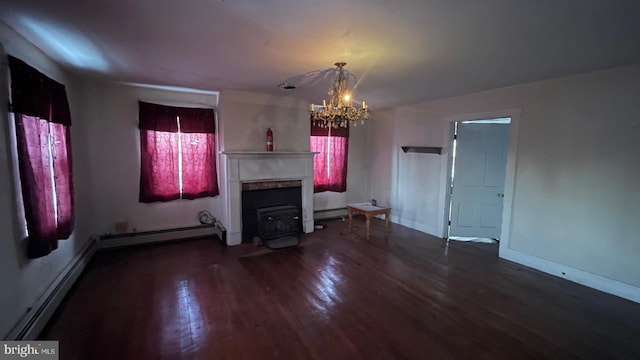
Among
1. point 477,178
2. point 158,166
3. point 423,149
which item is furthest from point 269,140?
point 477,178

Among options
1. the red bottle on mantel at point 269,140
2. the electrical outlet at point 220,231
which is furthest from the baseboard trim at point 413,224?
the electrical outlet at point 220,231

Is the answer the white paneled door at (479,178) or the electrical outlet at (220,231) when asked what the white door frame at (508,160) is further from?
the electrical outlet at (220,231)

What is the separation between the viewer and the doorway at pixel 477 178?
4664mm

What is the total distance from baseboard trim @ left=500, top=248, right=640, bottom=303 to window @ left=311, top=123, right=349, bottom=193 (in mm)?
3227

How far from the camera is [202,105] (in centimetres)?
465

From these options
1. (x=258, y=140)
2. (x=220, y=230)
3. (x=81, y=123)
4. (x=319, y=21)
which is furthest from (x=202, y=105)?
(x=319, y=21)

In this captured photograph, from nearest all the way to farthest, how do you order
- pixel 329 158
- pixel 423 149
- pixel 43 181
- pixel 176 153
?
pixel 43 181, pixel 176 153, pixel 423 149, pixel 329 158

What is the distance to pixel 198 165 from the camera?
15.2ft

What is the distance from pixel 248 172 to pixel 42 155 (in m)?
2.43

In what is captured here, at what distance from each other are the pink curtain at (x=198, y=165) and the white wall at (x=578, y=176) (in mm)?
4339

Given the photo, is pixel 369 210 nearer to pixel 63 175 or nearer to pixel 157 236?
pixel 157 236

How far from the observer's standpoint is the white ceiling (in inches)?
68.0

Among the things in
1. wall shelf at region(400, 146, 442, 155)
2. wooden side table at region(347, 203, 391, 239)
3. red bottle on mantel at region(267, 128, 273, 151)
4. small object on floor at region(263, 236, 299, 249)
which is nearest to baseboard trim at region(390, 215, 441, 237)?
wooden side table at region(347, 203, 391, 239)

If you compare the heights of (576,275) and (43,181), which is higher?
(43,181)
